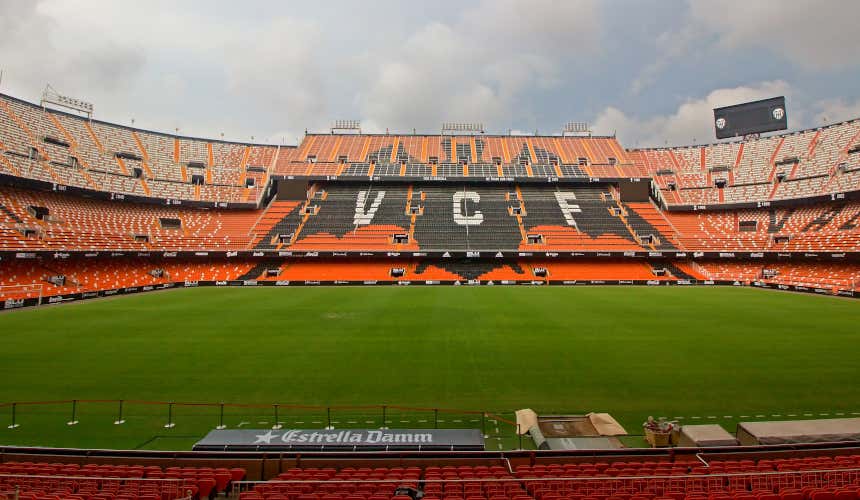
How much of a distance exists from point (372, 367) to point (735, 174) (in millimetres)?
57461

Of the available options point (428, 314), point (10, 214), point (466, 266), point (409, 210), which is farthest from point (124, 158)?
point (428, 314)

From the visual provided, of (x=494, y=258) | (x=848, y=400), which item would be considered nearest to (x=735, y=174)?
(x=494, y=258)

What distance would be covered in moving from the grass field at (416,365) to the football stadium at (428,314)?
127 millimetres

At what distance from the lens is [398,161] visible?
198 feet

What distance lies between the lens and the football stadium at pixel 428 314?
6984 millimetres

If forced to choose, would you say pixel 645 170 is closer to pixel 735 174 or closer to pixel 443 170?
pixel 735 174

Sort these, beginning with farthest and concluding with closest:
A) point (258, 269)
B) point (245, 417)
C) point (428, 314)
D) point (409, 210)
Result: point (409, 210)
point (258, 269)
point (428, 314)
point (245, 417)

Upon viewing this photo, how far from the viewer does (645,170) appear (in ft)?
189

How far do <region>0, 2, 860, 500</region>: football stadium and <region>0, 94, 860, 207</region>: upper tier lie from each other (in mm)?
377

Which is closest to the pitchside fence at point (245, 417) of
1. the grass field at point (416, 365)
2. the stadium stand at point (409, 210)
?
the grass field at point (416, 365)

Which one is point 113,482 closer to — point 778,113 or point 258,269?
point 258,269

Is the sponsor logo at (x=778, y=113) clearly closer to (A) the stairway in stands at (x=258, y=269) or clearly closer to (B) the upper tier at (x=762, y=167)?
(B) the upper tier at (x=762, y=167)

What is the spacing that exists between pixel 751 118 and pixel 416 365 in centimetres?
6077

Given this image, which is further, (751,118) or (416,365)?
(751,118)
